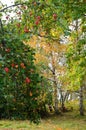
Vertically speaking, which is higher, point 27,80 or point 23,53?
point 23,53

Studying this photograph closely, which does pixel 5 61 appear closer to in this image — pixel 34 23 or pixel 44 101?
pixel 34 23

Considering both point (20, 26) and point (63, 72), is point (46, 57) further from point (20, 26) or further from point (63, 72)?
point (20, 26)

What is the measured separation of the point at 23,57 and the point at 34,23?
1.52 m

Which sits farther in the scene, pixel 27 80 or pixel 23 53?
pixel 23 53

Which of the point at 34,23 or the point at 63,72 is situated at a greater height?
the point at 34,23

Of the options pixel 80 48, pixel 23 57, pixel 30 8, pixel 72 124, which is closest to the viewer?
pixel 23 57

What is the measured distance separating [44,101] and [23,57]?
83.5 feet

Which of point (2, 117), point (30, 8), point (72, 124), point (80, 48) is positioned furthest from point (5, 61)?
point (2, 117)

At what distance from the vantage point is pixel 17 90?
613 cm

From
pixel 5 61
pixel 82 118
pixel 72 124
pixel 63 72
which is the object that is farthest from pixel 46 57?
pixel 5 61

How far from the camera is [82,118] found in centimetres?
2855

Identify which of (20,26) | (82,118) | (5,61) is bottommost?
(82,118)

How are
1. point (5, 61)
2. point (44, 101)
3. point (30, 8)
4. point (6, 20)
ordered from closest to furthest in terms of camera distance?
point (5, 61), point (30, 8), point (6, 20), point (44, 101)

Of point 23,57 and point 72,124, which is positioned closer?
point 23,57
